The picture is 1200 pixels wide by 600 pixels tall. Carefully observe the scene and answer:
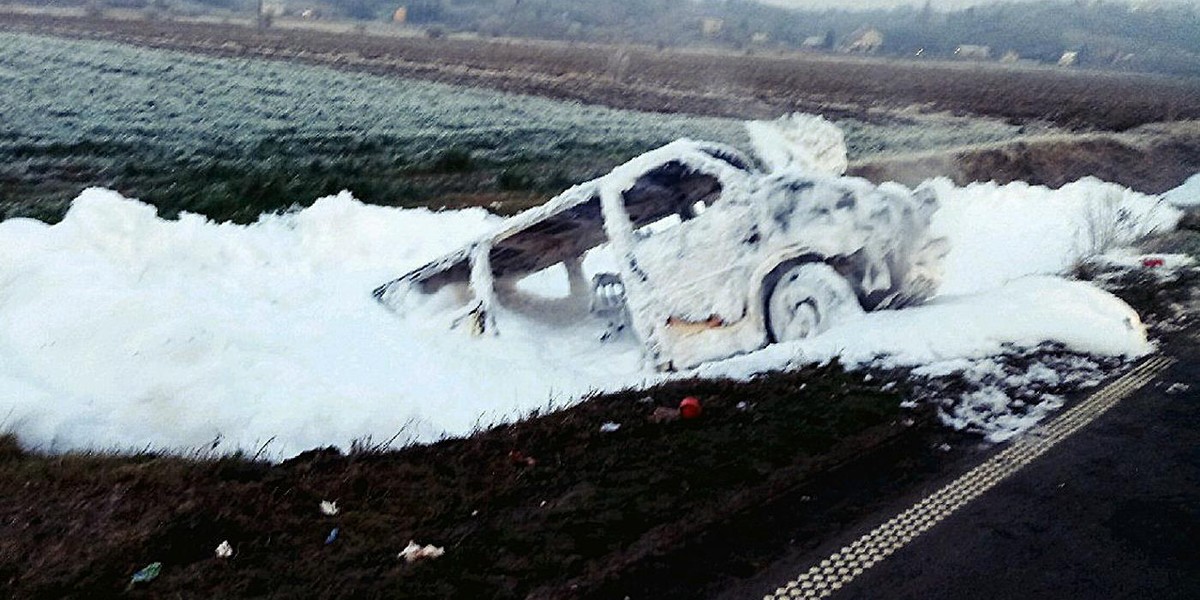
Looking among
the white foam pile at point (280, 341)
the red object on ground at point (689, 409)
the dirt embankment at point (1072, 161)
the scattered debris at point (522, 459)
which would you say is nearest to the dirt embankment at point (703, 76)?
the dirt embankment at point (1072, 161)

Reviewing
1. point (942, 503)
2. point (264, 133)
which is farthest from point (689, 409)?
point (264, 133)

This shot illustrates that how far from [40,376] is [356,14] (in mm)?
8037

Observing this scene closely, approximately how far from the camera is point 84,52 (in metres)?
10.6

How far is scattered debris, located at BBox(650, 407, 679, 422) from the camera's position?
5.52m

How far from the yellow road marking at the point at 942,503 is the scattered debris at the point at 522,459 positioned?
5.85ft

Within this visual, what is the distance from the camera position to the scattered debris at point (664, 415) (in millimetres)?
5523

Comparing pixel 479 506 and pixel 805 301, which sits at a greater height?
pixel 805 301

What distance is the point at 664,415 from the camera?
5.57 metres

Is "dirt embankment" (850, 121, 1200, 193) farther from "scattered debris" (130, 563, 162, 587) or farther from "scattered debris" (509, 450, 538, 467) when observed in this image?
"scattered debris" (130, 563, 162, 587)

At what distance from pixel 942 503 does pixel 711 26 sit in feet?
41.3

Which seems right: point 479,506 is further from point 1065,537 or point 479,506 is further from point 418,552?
point 1065,537

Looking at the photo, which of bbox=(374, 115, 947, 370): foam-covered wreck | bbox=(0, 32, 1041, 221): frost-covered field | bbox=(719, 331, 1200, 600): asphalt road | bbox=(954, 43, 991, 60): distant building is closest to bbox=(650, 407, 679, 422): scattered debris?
bbox=(374, 115, 947, 370): foam-covered wreck

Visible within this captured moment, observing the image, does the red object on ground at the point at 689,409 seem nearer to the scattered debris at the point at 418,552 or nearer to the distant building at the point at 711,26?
the scattered debris at the point at 418,552

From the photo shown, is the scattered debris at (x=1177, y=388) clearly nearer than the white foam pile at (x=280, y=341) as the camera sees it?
No
